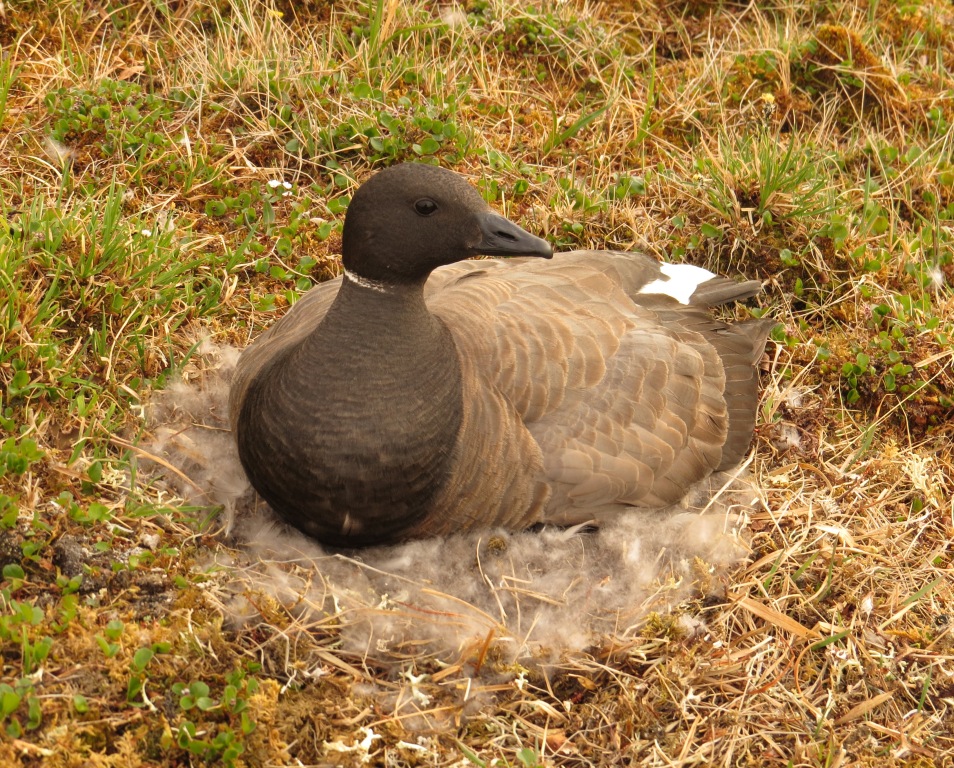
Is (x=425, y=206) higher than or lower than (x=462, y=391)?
higher

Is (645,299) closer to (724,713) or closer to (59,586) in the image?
(724,713)

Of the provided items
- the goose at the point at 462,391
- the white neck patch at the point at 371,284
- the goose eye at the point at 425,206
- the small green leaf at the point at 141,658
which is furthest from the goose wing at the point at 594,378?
the small green leaf at the point at 141,658

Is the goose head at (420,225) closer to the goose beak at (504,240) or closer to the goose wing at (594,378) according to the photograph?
the goose beak at (504,240)

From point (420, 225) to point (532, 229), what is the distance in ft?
6.21

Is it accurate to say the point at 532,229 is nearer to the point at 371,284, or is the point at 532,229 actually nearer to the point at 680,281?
the point at 680,281

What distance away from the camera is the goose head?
3.49 meters

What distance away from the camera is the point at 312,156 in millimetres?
5391

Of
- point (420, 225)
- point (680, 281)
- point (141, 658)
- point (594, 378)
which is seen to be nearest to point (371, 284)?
point (420, 225)

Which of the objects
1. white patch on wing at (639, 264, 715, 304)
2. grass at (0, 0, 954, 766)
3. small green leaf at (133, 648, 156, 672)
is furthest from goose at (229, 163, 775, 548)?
small green leaf at (133, 648, 156, 672)

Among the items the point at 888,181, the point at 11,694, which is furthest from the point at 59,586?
the point at 888,181

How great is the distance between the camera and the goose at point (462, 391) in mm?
3537

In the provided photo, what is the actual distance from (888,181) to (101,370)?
4101 mm

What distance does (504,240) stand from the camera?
3.55 m

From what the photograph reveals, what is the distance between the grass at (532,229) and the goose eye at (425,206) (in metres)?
1.38
